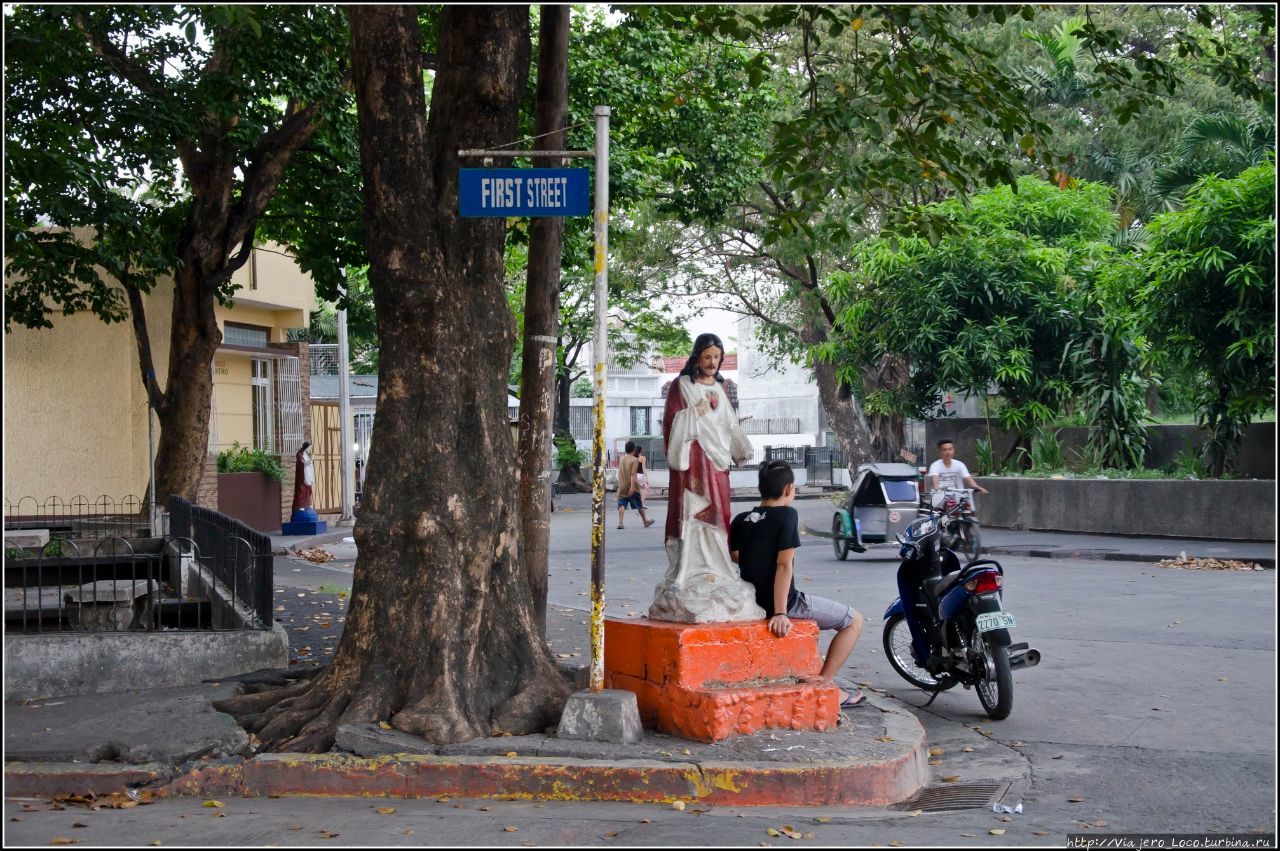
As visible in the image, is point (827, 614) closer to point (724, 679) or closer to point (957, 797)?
point (724, 679)

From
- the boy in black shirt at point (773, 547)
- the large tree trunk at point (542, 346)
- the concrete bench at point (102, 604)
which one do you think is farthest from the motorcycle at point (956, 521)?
the concrete bench at point (102, 604)

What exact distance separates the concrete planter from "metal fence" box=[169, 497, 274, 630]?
1349cm

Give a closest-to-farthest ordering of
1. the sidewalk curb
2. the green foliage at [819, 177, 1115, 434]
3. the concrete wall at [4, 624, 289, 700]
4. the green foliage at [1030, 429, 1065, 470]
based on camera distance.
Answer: the sidewalk curb → the concrete wall at [4, 624, 289, 700] → the green foliage at [1030, 429, 1065, 470] → the green foliage at [819, 177, 1115, 434]

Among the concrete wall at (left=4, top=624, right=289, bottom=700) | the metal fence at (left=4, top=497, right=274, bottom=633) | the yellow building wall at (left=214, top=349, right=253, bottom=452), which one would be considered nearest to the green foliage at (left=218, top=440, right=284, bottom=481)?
the yellow building wall at (left=214, top=349, right=253, bottom=452)

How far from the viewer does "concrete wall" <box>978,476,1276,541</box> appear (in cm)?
1955

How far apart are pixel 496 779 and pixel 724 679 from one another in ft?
4.61

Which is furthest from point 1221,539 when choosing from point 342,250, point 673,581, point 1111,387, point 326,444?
point 326,444

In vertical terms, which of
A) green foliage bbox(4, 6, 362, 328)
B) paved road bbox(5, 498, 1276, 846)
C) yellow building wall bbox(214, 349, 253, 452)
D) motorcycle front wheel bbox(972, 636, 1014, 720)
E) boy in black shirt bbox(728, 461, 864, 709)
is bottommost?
paved road bbox(5, 498, 1276, 846)

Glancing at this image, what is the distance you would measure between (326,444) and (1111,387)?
1754 cm

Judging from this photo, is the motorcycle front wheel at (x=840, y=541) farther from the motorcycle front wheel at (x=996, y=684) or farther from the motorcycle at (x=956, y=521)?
the motorcycle front wheel at (x=996, y=684)

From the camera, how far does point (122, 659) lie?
862cm

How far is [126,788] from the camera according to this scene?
6605 mm

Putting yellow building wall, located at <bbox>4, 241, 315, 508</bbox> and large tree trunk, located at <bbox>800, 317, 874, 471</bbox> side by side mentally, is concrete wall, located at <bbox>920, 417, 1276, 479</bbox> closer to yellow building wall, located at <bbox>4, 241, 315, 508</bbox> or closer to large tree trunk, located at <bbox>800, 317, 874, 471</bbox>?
large tree trunk, located at <bbox>800, 317, 874, 471</bbox>

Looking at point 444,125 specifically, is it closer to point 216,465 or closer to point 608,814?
point 608,814
